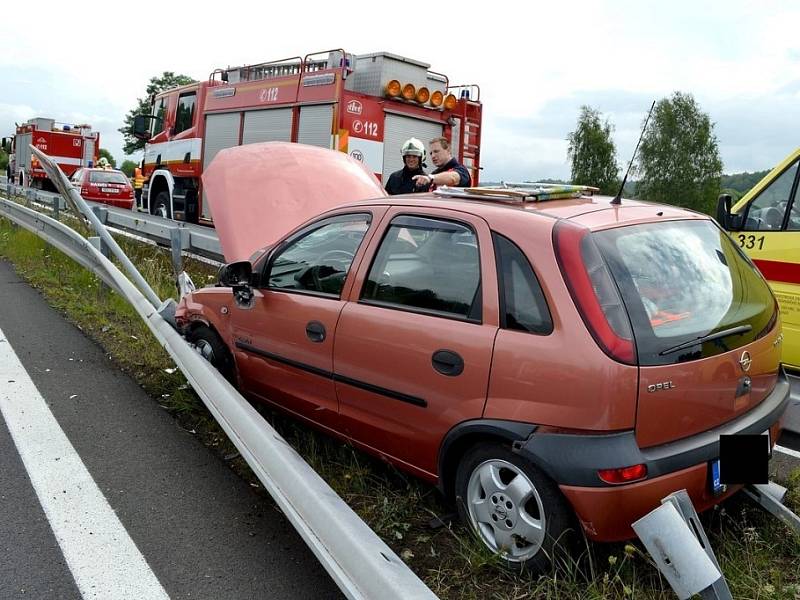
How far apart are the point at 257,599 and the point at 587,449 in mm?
1367

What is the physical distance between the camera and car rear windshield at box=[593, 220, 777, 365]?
277 cm

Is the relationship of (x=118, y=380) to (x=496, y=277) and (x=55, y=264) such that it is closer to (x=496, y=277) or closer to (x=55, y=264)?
(x=496, y=277)

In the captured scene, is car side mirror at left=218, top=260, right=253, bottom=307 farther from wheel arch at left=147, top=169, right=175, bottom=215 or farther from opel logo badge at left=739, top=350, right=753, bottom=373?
wheel arch at left=147, top=169, right=175, bottom=215

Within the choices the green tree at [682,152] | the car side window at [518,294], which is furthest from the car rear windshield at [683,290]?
the green tree at [682,152]

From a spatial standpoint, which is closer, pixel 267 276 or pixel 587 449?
pixel 587 449

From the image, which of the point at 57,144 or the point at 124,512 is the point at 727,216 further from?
the point at 57,144

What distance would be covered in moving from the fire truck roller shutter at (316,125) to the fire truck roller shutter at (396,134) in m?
0.86

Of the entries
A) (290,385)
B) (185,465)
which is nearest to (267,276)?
(290,385)

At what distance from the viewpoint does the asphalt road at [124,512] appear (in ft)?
9.38

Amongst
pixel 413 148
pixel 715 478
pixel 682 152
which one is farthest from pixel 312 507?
pixel 682 152

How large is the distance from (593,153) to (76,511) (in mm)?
60872

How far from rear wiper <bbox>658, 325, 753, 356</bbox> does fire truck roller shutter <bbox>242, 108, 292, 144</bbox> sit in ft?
29.4

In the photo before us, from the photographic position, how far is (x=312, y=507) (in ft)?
8.52

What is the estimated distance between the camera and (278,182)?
613 centimetres
